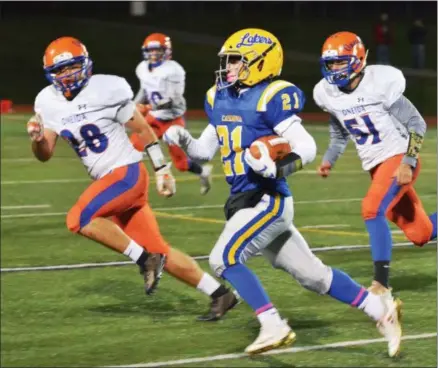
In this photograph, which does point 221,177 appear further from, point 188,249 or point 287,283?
point 287,283

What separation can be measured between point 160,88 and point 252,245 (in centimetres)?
782

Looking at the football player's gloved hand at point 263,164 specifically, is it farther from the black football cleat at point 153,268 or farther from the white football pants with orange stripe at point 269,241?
the black football cleat at point 153,268

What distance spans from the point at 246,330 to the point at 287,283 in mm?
1533

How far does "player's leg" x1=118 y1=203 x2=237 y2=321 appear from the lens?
7.48m

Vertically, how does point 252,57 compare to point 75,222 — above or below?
above

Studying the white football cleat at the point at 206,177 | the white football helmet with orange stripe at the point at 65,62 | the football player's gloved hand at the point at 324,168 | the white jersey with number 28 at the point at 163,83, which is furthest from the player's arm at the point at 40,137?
the white jersey with number 28 at the point at 163,83

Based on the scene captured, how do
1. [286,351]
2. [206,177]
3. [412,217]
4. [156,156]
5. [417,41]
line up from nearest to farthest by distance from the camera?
[286,351]
[156,156]
[412,217]
[206,177]
[417,41]

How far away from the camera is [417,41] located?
2969 cm

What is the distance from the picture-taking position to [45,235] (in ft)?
37.4

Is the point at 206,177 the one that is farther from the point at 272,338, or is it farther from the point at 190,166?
the point at 272,338

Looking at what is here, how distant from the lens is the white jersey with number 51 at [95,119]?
7.69 metres

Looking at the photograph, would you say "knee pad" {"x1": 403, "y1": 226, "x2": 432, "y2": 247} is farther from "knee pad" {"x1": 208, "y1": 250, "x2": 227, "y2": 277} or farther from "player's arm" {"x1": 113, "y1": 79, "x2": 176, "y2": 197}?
"knee pad" {"x1": 208, "y1": 250, "x2": 227, "y2": 277}

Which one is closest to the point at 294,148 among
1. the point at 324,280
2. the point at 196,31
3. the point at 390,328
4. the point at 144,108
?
the point at 324,280

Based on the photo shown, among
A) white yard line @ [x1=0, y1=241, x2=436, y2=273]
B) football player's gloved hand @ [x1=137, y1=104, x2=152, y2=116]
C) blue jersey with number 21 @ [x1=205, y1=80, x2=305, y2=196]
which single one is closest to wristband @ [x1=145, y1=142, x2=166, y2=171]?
blue jersey with number 21 @ [x1=205, y1=80, x2=305, y2=196]
